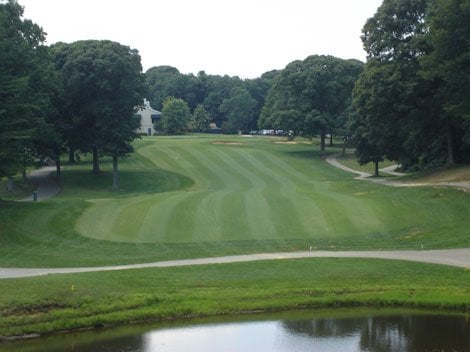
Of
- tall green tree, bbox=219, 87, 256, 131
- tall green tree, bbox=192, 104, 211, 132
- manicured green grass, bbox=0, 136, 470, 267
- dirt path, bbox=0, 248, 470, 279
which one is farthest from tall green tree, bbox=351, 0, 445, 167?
tall green tree, bbox=192, 104, 211, 132

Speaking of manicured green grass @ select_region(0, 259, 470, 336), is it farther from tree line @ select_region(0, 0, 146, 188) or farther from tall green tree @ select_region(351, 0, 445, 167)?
tree line @ select_region(0, 0, 146, 188)

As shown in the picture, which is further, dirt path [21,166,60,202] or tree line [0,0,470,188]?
dirt path [21,166,60,202]

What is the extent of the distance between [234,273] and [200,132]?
124792 millimetres

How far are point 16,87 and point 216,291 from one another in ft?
67.4

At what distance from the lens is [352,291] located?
2128 cm

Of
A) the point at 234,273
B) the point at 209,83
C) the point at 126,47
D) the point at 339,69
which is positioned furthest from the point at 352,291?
the point at 209,83

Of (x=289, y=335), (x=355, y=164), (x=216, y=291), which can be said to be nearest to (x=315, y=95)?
(x=355, y=164)

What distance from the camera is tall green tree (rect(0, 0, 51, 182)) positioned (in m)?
34.7

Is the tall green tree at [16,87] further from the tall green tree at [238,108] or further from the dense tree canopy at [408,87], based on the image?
the tall green tree at [238,108]

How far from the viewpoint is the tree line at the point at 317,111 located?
39.4m

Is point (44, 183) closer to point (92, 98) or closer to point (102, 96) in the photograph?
point (92, 98)

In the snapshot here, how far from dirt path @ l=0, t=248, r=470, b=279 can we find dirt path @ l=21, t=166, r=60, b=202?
28098 millimetres

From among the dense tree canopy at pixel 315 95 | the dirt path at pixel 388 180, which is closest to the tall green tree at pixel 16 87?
the dirt path at pixel 388 180

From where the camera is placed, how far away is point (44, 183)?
61.3 meters
